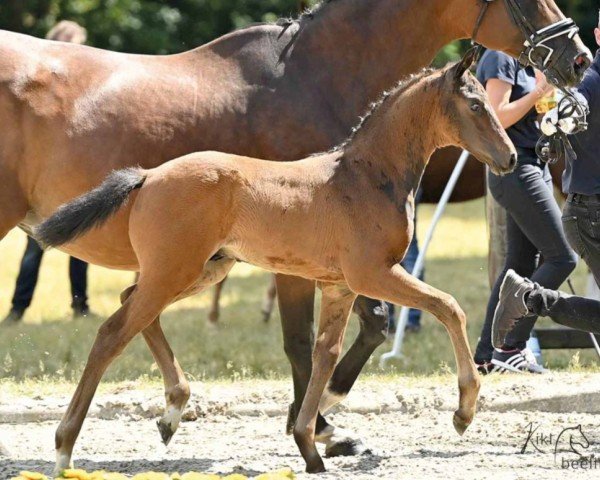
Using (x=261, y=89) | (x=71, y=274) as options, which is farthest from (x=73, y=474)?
(x=71, y=274)

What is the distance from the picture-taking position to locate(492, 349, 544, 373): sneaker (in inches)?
314

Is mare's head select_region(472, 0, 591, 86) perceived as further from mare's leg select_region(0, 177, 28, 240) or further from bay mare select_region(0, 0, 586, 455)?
mare's leg select_region(0, 177, 28, 240)

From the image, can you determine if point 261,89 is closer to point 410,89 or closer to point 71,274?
point 410,89

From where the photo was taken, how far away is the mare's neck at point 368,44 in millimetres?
6105

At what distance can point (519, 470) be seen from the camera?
5.29 meters

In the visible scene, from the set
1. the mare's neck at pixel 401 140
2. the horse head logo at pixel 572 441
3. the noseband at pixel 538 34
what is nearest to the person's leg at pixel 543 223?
the horse head logo at pixel 572 441

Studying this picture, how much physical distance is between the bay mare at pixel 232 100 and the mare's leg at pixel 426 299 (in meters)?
0.80

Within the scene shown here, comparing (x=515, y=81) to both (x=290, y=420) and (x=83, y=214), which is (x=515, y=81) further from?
(x=83, y=214)

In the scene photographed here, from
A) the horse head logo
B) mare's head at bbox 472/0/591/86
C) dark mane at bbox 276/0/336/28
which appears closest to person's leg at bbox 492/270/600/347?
the horse head logo

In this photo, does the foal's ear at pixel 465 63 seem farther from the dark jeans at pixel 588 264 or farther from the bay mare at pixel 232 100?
the dark jeans at pixel 588 264

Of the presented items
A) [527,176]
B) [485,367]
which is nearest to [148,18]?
[485,367]

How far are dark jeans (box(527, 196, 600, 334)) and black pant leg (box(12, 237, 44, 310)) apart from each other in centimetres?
595

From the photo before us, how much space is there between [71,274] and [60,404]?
13.7 ft

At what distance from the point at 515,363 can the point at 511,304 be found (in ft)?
6.02
